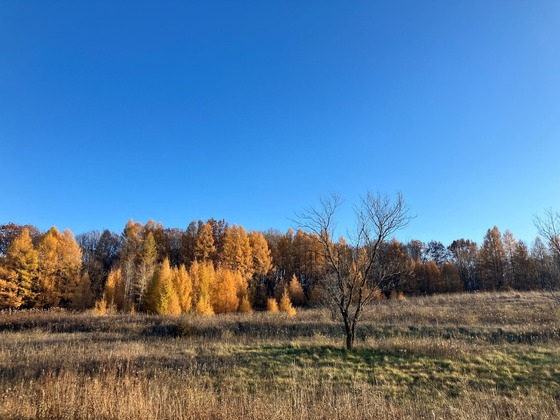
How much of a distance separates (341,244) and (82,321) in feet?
64.3

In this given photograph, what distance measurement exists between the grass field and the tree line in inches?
219

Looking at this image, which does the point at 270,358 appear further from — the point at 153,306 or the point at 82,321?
the point at 153,306

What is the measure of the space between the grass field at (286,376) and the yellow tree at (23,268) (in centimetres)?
3090

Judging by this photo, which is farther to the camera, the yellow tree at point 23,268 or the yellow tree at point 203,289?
the yellow tree at point 23,268

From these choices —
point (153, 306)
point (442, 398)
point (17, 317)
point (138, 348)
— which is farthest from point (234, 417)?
point (153, 306)

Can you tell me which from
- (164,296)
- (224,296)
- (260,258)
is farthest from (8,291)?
(260,258)

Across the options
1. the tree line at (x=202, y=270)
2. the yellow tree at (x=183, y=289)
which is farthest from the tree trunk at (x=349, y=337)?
the yellow tree at (x=183, y=289)

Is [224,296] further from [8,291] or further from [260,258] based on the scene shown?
[8,291]

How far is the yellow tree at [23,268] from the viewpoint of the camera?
40.2m

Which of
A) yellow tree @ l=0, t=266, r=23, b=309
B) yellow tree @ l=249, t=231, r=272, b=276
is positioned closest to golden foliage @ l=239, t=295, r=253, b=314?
yellow tree @ l=249, t=231, r=272, b=276

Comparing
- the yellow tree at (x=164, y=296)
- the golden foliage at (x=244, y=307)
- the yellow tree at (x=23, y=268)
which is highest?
the yellow tree at (x=23, y=268)

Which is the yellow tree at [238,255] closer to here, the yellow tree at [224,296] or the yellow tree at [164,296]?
the yellow tree at [224,296]

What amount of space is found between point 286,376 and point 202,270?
1162 inches

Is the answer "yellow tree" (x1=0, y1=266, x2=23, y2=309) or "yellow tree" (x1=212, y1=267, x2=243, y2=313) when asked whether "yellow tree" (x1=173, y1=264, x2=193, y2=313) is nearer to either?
"yellow tree" (x1=212, y1=267, x2=243, y2=313)
